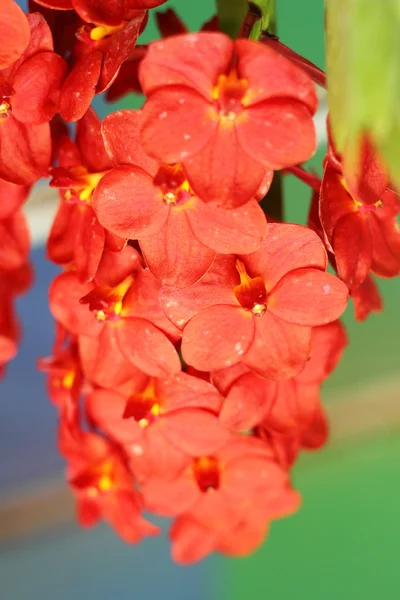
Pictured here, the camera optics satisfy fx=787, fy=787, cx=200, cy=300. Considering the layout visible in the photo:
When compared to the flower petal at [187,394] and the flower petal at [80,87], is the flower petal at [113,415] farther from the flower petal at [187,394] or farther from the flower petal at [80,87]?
the flower petal at [80,87]

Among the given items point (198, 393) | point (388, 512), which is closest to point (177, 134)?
point (198, 393)

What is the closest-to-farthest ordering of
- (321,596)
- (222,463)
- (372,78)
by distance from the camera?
(372,78), (222,463), (321,596)

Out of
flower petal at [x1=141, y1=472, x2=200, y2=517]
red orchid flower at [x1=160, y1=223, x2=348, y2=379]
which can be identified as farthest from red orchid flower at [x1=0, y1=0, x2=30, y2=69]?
flower petal at [x1=141, y1=472, x2=200, y2=517]

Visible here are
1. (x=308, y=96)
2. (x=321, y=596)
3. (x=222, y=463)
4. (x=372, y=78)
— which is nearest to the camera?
(x=372, y=78)

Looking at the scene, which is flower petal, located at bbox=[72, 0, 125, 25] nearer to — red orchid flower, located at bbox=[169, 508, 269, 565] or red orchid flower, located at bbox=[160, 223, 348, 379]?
red orchid flower, located at bbox=[160, 223, 348, 379]

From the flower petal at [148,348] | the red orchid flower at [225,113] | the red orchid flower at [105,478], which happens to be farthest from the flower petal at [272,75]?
the red orchid flower at [105,478]

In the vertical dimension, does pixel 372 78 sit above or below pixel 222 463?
above

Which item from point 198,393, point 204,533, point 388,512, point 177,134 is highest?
point 177,134

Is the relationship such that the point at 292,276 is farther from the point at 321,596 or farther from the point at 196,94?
the point at 321,596

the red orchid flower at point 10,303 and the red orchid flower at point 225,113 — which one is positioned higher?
the red orchid flower at point 225,113
